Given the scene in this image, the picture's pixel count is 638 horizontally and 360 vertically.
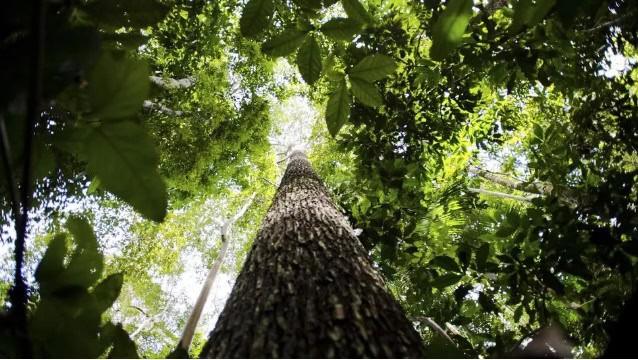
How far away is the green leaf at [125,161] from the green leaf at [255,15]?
66 centimetres

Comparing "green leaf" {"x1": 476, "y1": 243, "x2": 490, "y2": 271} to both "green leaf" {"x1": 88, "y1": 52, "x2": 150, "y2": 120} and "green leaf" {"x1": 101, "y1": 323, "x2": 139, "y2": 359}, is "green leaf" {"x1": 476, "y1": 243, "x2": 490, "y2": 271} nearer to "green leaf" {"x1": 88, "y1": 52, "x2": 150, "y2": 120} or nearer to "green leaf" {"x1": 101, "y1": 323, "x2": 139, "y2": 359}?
"green leaf" {"x1": 101, "y1": 323, "x2": 139, "y2": 359}

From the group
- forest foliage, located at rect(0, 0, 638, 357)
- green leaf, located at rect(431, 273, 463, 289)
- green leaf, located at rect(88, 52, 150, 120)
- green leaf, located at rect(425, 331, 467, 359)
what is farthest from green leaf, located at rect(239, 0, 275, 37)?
green leaf, located at rect(431, 273, 463, 289)

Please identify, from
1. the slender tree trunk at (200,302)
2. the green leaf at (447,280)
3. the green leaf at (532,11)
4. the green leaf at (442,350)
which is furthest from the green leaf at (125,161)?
the slender tree trunk at (200,302)

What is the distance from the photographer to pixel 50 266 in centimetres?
60

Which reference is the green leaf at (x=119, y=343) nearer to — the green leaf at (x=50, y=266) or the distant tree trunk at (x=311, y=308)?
the green leaf at (x=50, y=266)

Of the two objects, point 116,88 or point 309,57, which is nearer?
point 116,88

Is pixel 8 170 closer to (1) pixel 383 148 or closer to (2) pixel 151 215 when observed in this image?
(2) pixel 151 215

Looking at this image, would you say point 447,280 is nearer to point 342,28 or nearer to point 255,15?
point 342,28

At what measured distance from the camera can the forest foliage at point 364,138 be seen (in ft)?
1.58

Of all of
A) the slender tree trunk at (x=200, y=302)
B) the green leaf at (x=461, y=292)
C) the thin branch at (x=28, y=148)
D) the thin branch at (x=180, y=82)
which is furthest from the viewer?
the thin branch at (x=180, y=82)

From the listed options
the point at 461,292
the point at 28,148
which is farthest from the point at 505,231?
the point at 28,148

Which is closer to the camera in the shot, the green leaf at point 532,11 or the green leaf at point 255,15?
the green leaf at point 532,11

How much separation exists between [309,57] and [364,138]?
2470 millimetres

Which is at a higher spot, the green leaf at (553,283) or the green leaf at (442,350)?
the green leaf at (553,283)
